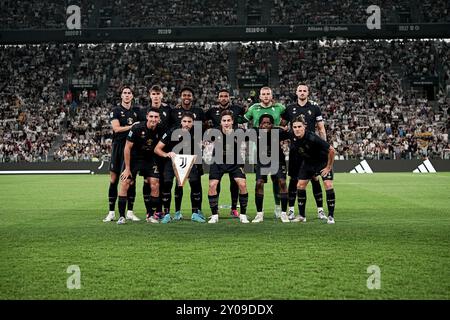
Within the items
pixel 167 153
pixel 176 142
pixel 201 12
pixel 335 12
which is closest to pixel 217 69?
pixel 201 12

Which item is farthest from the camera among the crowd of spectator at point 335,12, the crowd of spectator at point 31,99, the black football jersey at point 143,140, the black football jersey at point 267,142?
the crowd of spectator at point 335,12

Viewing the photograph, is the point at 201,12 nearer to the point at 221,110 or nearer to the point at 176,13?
the point at 176,13

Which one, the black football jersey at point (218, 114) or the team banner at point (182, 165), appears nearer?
the team banner at point (182, 165)

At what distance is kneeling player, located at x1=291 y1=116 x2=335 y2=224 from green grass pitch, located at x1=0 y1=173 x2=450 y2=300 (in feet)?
1.93

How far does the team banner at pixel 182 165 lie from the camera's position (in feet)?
34.0

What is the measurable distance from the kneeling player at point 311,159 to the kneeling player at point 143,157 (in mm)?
2623

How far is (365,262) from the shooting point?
650cm

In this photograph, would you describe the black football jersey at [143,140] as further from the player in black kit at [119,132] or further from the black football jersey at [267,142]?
the black football jersey at [267,142]

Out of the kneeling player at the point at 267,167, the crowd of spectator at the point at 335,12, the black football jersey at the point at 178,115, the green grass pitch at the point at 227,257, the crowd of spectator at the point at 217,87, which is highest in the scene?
the crowd of spectator at the point at 335,12

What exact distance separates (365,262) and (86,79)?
39829 millimetres

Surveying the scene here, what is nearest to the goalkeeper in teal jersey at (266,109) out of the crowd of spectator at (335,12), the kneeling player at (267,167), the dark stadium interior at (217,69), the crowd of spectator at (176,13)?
the kneeling player at (267,167)

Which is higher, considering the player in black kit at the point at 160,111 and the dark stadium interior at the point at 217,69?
the dark stadium interior at the point at 217,69

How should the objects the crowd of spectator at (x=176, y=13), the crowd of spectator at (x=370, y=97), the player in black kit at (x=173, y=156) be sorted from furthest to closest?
the crowd of spectator at (x=176, y=13) < the crowd of spectator at (x=370, y=97) < the player in black kit at (x=173, y=156)

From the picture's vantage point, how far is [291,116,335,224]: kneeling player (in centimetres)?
989
